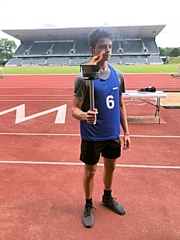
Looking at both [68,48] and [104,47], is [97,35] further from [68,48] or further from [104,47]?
[68,48]

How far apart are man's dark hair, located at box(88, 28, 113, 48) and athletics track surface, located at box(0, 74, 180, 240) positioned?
1.91 metres

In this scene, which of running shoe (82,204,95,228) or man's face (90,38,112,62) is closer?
man's face (90,38,112,62)

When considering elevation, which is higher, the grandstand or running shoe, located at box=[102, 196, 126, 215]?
the grandstand

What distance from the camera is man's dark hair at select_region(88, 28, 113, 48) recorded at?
7.97 ft

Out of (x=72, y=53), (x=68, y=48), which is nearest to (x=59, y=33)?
(x=68, y=48)

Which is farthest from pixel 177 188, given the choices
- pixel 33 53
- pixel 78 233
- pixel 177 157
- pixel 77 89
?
pixel 33 53

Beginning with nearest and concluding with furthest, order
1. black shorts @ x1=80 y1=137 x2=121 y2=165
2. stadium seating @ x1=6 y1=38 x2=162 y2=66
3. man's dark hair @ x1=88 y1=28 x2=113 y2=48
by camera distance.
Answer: man's dark hair @ x1=88 y1=28 x2=113 y2=48, black shorts @ x1=80 y1=137 x2=121 y2=165, stadium seating @ x1=6 y1=38 x2=162 y2=66

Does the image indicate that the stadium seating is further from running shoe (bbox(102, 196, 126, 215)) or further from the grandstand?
running shoe (bbox(102, 196, 126, 215))

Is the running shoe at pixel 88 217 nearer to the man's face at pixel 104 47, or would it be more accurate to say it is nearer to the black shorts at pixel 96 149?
the black shorts at pixel 96 149

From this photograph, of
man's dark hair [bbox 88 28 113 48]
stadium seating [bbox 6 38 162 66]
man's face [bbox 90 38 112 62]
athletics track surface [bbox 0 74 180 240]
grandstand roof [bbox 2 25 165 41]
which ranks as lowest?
athletics track surface [bbox 0 74 180 240]

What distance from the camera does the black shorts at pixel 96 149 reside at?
107 inches

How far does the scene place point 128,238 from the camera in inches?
105

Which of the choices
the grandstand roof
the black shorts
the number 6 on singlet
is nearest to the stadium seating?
the grandstand roof

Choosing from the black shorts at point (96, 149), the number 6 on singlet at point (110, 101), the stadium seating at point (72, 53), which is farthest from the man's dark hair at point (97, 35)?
the stadium seating at point (72, 53)
